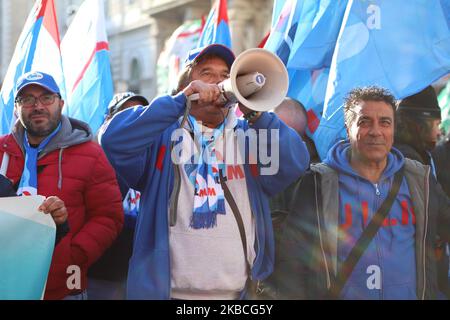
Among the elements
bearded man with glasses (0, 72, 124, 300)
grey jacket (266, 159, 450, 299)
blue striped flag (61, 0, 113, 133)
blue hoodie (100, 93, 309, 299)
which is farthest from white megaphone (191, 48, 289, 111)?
blue striped flag (61, 0, 113, 133)

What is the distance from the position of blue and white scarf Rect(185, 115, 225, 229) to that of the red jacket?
681 mm

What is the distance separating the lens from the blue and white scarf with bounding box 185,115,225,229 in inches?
109

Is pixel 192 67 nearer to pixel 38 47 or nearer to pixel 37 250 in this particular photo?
pixel 37 250

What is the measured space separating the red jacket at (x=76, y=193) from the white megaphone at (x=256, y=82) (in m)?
0.87

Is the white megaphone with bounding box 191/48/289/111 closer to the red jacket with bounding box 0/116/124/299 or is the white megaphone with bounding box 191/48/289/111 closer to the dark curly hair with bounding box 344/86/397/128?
A: the dark curly hair with bounding box 344/86/397/128

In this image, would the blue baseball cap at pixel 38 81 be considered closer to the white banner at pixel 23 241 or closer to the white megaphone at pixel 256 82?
the white banner at pixel 23 241

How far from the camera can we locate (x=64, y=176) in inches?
130

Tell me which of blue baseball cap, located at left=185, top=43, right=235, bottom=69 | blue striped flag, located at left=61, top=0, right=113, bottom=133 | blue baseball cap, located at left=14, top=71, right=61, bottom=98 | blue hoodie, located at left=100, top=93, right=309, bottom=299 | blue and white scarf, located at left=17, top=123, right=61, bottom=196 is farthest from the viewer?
blue striped flag, located at left=61, top=0, right=113, bottom=133

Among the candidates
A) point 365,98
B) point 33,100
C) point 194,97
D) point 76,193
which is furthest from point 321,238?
point 33,100

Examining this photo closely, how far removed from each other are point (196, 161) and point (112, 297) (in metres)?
1.15

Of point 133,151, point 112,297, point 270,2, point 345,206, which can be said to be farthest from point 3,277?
point 270,2

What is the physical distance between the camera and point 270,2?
79.7ft

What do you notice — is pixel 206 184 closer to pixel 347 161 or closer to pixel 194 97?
pixel 194 97

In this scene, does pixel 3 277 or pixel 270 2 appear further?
pixel 270 2
